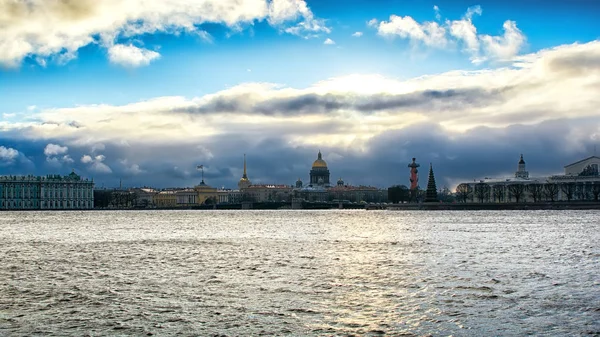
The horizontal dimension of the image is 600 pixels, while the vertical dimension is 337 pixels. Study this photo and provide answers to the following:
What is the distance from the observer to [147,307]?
16062 millimetres

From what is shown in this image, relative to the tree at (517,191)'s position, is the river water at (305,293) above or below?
below

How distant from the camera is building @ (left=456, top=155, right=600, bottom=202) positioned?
13475 centimetres

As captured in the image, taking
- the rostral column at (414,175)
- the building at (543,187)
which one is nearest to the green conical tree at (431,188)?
the building at (543,187)

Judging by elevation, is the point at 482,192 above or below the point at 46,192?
below

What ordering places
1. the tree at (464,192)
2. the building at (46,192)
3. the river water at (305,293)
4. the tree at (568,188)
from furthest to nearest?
the building at (46,192)
the tree at (464,192)
the tree at (568,188)
the river water at (305,293)

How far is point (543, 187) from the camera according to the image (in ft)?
473

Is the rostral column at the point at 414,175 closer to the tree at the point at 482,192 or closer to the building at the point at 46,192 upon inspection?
the tree at the point at 482,192

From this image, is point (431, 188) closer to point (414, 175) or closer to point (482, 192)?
point (482, 192)

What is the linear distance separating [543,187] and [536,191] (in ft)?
33.6

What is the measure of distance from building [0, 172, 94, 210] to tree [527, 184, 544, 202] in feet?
305

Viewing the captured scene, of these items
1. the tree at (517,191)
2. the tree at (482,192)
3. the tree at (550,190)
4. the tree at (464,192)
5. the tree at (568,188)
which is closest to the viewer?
the tree at (517,191)

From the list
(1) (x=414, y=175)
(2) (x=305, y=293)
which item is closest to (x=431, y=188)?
(1) (x=414, y=175)

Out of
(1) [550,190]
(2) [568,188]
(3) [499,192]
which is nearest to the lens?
(1) [550,190]

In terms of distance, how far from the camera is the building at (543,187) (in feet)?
442
